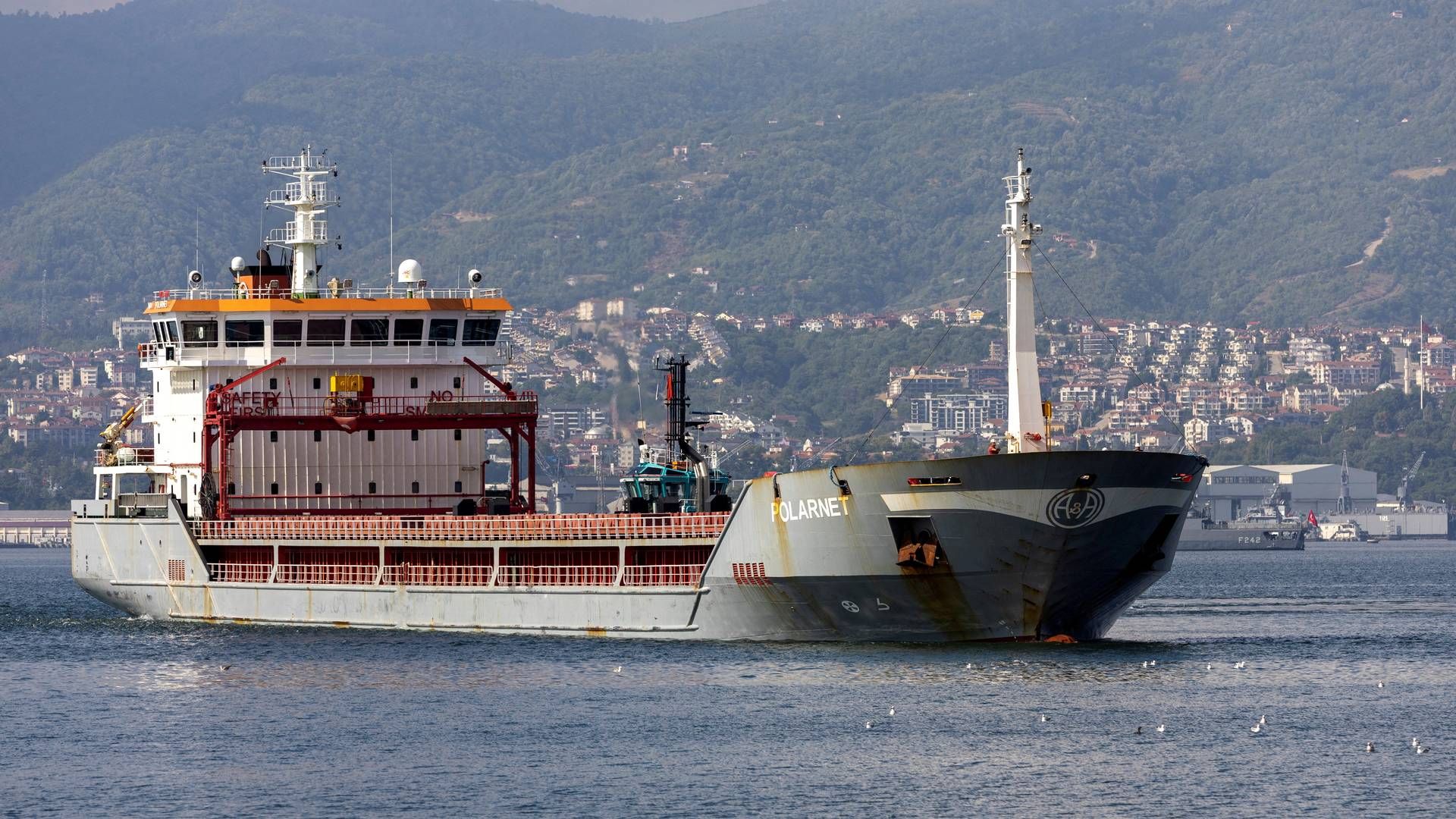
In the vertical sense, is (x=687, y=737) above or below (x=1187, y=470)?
below

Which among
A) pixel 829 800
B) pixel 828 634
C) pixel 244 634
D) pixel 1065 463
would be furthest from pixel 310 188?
pixel 829 800

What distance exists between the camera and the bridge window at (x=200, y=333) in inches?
2559

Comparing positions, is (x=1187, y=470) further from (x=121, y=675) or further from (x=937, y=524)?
(x=121, y=675)


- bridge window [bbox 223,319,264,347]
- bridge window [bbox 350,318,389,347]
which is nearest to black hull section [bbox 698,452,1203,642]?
bridge window [bbox 350,318,389,347]

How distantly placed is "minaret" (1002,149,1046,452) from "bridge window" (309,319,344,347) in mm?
20185

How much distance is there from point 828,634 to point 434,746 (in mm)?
12709

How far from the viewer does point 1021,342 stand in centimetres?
5228

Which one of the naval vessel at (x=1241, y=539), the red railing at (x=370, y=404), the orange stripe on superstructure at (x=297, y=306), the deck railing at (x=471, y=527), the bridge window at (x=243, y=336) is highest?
the orange stripe on superstructure at (x=297, y=306)

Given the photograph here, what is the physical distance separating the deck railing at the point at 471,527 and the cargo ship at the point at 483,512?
60 mm

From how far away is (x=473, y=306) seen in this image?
6544 cm

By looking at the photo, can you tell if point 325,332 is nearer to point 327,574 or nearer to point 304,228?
point 304,228

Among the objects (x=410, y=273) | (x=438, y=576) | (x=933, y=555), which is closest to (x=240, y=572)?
(x=438, y=576)

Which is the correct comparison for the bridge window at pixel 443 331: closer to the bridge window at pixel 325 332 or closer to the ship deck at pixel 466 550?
the bridge window at pixel 325 332

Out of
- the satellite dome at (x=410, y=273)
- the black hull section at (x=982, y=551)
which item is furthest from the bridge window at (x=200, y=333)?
the black hull section at (x=982, y=551)
